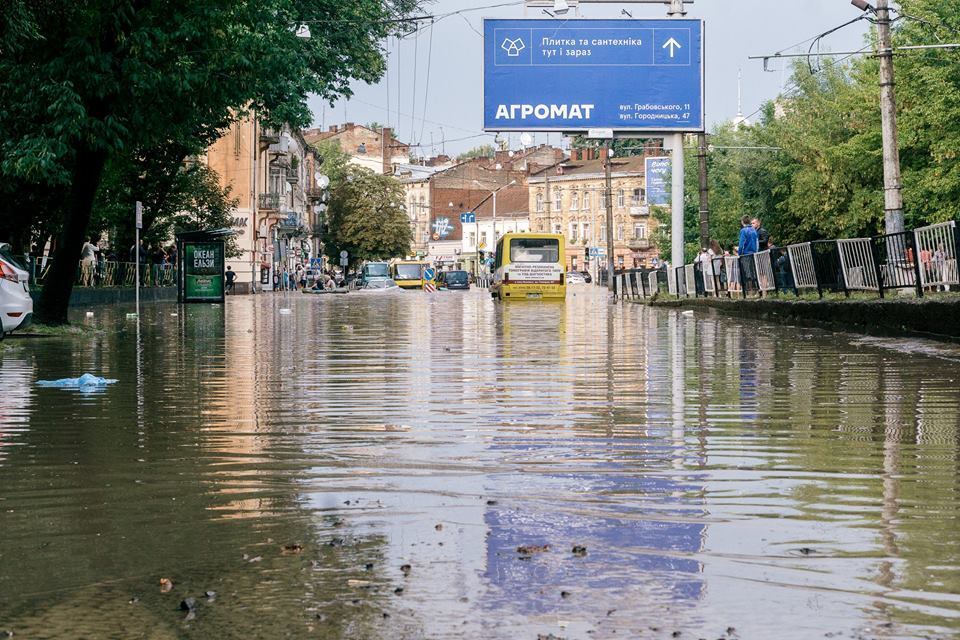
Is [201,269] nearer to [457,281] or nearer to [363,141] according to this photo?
[457,281]

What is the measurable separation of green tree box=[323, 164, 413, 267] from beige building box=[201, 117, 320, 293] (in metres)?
11.2

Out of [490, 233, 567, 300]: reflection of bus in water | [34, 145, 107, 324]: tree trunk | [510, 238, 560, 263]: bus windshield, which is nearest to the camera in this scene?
[34, 145, 107, 324]: tree trunk

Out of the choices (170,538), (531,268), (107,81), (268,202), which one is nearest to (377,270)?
(268,202)

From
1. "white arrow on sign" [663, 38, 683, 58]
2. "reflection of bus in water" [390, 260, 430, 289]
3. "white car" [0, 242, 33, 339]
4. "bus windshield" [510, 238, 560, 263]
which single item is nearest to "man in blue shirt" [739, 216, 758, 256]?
"white arrow on sign" [663, 38, 683, 58]

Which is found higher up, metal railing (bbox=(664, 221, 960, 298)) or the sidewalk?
metal railing (bbox=(664, 221, 960, 298))

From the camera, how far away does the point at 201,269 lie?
5141cm

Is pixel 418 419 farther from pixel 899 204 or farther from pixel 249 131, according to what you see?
pixel 249 131

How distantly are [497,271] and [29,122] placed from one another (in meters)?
43.5

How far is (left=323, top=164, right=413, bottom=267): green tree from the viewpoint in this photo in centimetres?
13762

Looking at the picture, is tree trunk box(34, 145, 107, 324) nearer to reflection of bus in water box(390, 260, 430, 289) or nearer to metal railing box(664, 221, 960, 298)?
metal railing box(664, 221, 960, 298)

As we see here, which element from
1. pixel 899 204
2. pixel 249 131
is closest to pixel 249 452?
pixel 899 204

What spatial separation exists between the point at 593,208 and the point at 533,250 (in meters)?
94.7

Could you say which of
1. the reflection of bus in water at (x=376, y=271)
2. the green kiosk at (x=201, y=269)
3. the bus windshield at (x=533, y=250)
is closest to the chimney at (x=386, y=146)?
the reflection of bus in water at (x=376, y=271)

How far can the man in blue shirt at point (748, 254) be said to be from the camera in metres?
34.8
